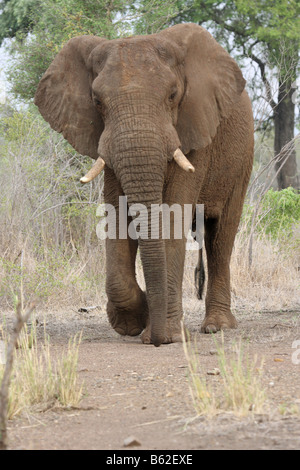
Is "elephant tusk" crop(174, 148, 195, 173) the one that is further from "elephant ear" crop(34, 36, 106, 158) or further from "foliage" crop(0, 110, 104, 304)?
"foliage" crop(0, 110, 104, 304)

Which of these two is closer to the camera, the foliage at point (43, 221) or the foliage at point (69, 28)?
the foliage at point (43, 221)

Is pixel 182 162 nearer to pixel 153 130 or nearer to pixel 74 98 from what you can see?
pixel 153 130

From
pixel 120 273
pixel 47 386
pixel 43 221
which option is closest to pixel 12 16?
pixel 43 221

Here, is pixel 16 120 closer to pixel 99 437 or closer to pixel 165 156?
pixel 165 156

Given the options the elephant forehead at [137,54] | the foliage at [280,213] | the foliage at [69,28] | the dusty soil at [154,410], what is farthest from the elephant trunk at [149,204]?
the foliage at [69,28]

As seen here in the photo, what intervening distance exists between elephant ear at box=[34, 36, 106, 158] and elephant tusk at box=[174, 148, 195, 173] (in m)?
0.86

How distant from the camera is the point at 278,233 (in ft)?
40.5

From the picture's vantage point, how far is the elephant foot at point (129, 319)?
759cm

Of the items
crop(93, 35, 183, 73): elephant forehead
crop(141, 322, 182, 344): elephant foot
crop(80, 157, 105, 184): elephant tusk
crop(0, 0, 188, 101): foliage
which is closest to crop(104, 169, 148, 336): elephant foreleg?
crop(141, 322, 182, 344): elephant foot

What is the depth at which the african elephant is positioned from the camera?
265 inches

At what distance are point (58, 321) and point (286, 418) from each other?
5258 mm

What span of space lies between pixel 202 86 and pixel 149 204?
4.64 feet
